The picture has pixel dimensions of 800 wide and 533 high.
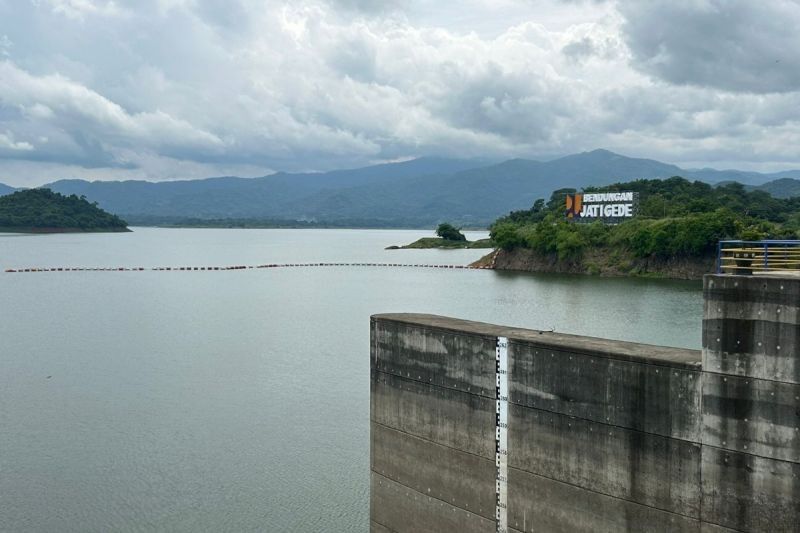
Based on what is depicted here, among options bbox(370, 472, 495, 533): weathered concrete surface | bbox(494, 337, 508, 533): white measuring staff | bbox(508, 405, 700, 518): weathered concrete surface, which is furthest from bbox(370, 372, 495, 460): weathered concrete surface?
bbox(370, 472, 495, 533): weathered concrete surface

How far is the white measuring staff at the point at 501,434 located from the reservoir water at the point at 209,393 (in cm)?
747

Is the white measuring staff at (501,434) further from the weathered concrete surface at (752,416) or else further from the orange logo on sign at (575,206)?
the orange logo on sign at (575,206)

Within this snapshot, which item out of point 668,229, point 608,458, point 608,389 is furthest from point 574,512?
point 668,229

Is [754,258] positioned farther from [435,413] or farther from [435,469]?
[435,469]

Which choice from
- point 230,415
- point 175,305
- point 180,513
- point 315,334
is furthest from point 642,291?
point 180,513

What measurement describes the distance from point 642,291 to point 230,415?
62506 mm

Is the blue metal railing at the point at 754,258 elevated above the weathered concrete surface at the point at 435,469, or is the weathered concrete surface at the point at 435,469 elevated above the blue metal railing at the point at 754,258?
the blue metal railing at the point at 754,258

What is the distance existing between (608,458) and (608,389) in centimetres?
128

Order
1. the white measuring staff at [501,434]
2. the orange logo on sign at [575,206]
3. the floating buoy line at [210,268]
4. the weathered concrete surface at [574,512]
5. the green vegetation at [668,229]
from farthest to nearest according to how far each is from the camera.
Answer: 1. the orange logo on sign at [575,206]
2. the floating buoy line at [210,268]
3. the green vegetation at [668,229]
4. the white measuring staff at [501,434]
5. the weathered concrete surface at [574,512]

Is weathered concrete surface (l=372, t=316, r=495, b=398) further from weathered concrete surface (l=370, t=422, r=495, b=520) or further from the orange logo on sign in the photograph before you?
the orange logo on sign

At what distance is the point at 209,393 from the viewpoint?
1467 inches

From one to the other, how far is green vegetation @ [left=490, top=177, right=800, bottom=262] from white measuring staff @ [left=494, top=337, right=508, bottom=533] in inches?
2811

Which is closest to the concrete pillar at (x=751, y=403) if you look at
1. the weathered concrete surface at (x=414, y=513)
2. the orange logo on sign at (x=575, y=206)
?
the weathered concrete surface at (x=414, y=513)

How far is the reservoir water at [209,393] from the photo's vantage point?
23656 millimetres
